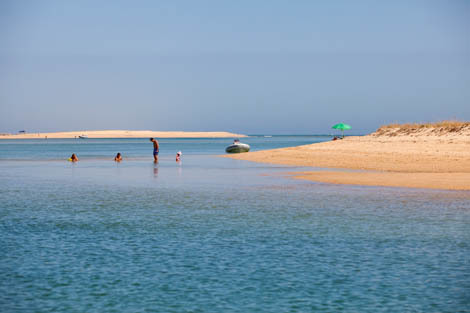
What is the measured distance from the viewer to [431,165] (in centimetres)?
3809

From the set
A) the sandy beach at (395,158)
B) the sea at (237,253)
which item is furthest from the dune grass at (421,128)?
the sea at (237,253)

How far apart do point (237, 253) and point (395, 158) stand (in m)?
33.3

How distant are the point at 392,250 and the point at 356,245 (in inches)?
33.9

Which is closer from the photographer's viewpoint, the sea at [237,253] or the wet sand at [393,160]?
the sea at [237,253]

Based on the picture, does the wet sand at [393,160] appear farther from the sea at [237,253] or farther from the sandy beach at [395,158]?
the sea at [237,253]

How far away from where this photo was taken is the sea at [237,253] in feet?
30.5

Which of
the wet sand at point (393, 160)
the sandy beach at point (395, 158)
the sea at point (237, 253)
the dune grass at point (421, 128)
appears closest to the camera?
the sea at point (237, 253)

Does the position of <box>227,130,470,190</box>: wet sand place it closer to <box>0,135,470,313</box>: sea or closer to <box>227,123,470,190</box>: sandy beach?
<box>227,123,470,190</box>: sandy beach

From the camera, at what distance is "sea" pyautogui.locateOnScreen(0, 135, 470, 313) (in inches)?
365

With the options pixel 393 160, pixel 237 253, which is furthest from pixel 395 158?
pixel 237 253

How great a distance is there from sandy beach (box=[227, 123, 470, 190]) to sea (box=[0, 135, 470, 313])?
7.13m

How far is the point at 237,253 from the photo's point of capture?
12.5 meters

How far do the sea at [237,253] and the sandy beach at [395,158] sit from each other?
7.13m

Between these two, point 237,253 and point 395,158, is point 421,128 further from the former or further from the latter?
point 237,253
